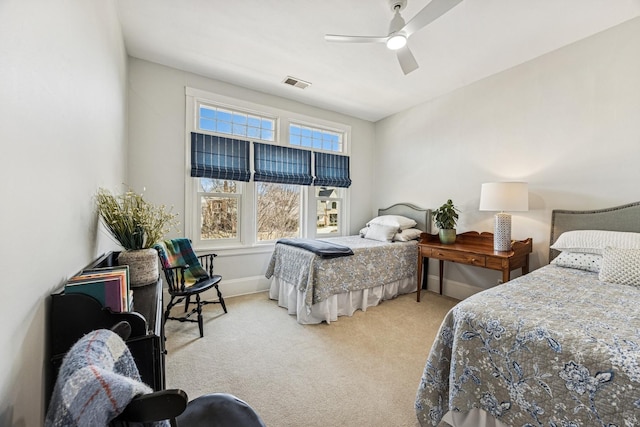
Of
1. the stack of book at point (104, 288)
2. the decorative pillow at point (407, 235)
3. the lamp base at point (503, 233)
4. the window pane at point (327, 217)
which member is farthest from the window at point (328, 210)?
the stack of book at point (104, 288)

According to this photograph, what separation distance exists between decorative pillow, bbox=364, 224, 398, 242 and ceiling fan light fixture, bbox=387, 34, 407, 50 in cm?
227

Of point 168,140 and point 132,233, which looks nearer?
point 132,233

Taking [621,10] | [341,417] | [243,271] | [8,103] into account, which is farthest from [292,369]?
[621,10]

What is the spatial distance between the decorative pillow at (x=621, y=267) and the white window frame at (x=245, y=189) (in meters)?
3.13

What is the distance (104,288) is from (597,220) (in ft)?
12.2

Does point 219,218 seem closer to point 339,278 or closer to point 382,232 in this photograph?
point 339,278

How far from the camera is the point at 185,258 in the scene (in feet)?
8.96

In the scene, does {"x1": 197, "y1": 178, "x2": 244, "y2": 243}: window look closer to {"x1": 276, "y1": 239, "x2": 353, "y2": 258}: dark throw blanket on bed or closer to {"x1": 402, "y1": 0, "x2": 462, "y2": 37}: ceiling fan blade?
{"x1": 276, "y1": 239, "x2": 353, "y2": 258}: dark throw blanket on bed

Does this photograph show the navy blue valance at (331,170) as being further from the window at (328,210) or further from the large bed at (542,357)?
the large bed at (542,357)

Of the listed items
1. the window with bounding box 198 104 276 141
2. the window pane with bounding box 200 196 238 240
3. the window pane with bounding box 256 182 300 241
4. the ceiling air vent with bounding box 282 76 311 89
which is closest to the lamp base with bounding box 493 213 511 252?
the window pane with bounding box 256 182 300 241

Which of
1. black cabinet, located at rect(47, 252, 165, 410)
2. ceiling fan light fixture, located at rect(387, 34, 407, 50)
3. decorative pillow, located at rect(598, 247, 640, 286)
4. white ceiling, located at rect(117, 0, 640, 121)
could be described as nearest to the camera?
black cabinet, located at rect(47, 252, 165, 410)

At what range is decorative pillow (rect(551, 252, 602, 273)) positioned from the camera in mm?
2076

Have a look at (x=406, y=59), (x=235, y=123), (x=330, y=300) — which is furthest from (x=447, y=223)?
(x=235, y=123)

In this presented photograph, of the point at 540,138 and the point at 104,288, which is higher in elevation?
the point at 540,138
